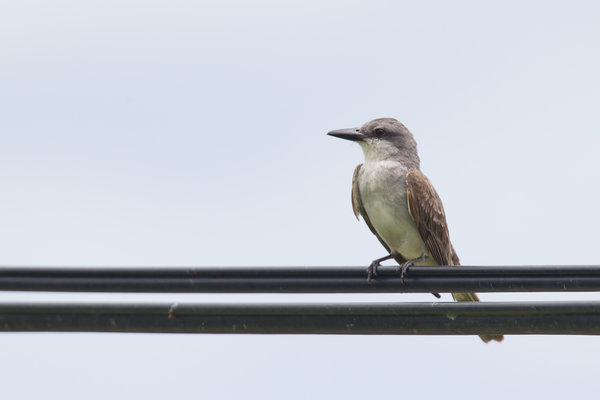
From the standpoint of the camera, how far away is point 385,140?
37.7 feet

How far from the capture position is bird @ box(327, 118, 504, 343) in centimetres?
1047

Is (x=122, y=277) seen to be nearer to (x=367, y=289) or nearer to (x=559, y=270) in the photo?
(x=367, y=289)

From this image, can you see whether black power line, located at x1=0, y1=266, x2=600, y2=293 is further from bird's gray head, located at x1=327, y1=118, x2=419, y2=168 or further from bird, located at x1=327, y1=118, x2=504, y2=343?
bird's gray head, located at x1=327, y1=118, x2=419, y2=168

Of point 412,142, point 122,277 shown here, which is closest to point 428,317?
point 122,277

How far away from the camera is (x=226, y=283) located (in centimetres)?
570

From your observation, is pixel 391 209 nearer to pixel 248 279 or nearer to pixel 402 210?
pixel 402 210

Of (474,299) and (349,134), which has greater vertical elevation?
(349,134)

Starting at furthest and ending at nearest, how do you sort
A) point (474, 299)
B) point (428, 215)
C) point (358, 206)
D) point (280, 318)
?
point (358, 206) → point (428, 215) → point (474, 299) → point (280, 318)

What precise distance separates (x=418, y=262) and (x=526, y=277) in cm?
519

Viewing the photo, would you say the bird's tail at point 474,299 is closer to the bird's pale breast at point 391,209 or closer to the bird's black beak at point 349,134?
the bird's pale breast at point 391,209

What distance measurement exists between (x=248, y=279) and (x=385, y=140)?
609 centimetres

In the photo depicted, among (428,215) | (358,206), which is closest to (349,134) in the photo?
(358,206)

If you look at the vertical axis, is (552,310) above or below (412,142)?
below

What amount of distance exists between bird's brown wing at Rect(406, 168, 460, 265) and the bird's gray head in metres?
0.54
